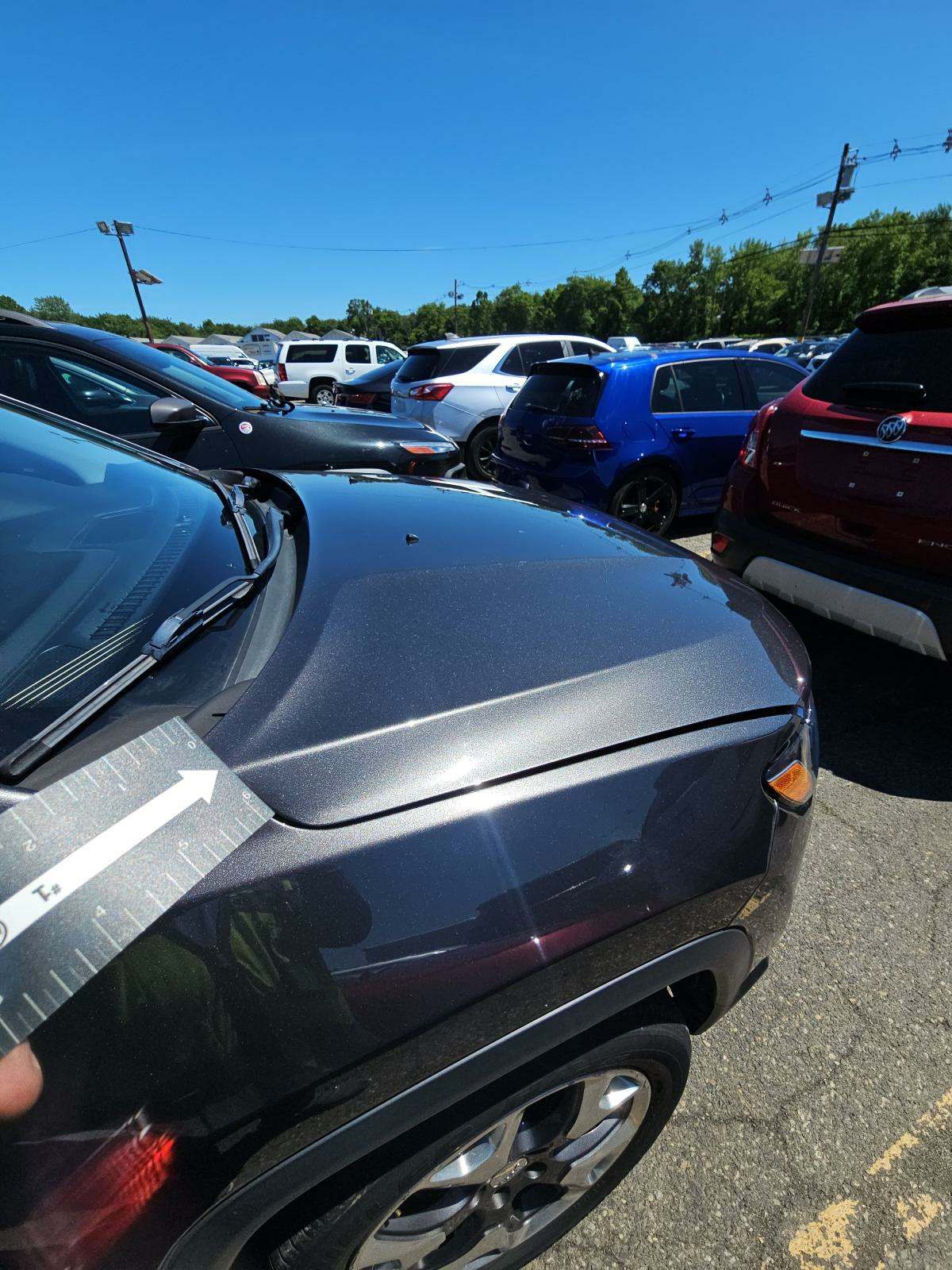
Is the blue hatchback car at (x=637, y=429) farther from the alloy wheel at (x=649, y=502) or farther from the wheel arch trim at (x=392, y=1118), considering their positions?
the wheel arch trim at (x=392, y=1118)

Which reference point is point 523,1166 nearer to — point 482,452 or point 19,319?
point 19,319

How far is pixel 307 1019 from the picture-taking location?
0.82m

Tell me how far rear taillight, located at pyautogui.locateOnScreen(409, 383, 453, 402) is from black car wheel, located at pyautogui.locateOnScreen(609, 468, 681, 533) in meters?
3.17

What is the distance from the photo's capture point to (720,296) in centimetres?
6738

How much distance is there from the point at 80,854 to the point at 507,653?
28.8 inches

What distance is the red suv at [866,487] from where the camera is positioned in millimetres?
2398

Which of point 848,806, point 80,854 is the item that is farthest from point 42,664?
point 848,806

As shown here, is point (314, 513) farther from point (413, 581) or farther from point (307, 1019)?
point (307, 1019)

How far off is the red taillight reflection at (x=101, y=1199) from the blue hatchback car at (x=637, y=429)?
432 cm

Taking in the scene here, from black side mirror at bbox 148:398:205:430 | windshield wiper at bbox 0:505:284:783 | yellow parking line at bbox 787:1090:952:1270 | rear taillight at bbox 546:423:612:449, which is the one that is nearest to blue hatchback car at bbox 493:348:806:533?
rear taillight at bbox 546:423:612:449

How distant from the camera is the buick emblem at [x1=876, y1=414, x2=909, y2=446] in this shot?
97.7 inches

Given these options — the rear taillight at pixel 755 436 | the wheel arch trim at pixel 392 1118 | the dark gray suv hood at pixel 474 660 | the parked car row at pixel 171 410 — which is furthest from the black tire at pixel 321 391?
the wheel arch trim at pixel 392 1118

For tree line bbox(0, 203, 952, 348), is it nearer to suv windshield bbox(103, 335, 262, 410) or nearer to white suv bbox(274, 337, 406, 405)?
white suv bbox(274, 337, 406, 405)
